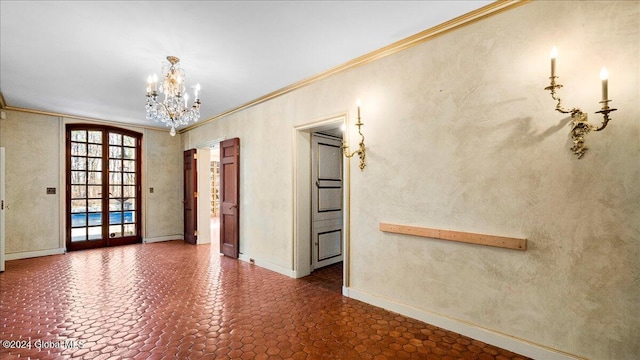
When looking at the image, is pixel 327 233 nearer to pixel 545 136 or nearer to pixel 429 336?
pixel 429 336

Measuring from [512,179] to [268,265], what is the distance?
3.61m

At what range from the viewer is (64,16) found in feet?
8.13

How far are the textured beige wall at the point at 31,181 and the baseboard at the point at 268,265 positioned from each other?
13.1ft

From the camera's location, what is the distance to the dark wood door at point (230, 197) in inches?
205

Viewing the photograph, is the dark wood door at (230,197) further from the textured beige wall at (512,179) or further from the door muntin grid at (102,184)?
the door muntin grid at (102,184)

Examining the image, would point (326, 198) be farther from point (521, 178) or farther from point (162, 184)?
point (162, 184)

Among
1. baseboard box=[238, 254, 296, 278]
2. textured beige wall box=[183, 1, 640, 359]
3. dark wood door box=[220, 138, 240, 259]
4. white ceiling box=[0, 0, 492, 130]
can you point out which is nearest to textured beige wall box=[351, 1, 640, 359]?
textured beige wall box=[183, 1, 640, 359]

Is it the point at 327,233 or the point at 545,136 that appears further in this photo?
the point at 327,233

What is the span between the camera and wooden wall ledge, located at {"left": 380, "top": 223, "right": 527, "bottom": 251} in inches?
90.0

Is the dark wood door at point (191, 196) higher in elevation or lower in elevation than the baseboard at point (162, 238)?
higher

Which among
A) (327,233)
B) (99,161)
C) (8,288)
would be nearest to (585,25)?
(327,233)

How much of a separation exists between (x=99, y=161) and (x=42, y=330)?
185 inches

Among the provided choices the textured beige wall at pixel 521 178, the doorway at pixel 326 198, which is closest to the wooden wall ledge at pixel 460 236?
the textured beige wall at pixel 521 178

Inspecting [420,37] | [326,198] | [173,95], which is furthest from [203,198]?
[420,37]
